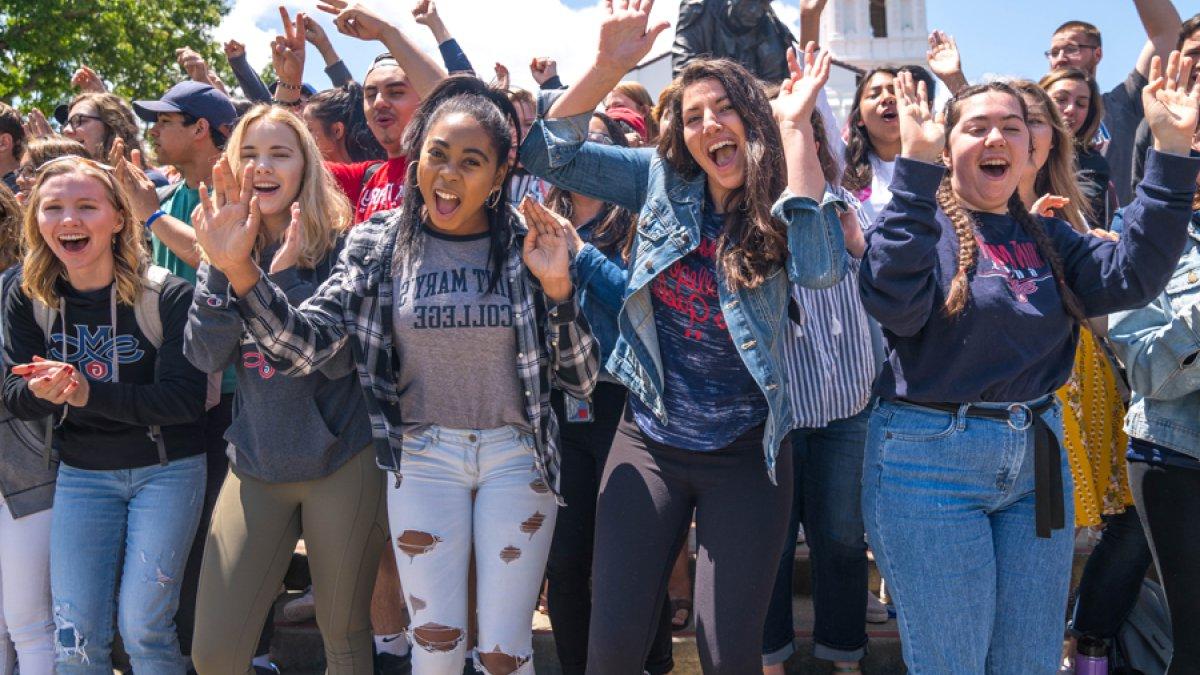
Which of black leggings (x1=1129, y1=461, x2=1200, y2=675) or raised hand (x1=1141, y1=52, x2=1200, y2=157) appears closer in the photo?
A: raised hand (x1=1141, y1=52, x2=1200, y2=157)

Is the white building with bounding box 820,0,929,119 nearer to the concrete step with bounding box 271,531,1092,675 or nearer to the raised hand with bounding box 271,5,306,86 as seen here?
the raised hand with bounding box 271,5,306,86

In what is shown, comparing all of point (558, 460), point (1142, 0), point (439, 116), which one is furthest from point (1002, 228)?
point (1142, 0)

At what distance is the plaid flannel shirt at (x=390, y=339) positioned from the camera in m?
3.39

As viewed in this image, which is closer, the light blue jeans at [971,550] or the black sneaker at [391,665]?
the light blue jeans at [971,550]

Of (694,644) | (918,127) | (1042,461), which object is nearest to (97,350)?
(694,644)

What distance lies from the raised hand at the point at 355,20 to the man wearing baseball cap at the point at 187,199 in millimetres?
977

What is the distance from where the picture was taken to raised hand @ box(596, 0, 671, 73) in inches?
128

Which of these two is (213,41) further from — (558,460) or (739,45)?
(558,460)

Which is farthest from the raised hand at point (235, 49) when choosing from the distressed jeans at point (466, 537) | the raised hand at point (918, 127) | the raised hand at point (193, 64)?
the raised hand at point (918, 127)

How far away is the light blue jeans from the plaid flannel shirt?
3.55ft

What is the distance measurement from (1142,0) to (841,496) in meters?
3.39

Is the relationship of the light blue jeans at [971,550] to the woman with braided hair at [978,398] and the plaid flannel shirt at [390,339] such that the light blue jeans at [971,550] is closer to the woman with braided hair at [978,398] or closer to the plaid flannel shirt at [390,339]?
the woman with braided hair at [978,398]

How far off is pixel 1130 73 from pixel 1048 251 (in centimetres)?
326

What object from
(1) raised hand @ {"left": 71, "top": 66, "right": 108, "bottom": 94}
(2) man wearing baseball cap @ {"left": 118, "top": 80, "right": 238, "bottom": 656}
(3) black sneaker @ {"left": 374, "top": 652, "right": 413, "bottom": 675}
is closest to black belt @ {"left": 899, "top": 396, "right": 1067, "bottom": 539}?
(3) black sneaker @ {"left": 374, "top": 652, "right": 413, "bottom": 675}
